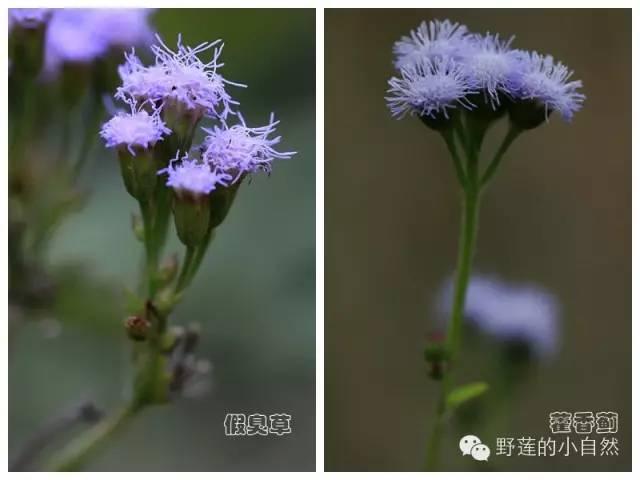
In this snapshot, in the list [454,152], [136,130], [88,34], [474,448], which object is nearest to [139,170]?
[136,130]

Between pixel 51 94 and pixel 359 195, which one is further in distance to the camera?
pixel 359 195

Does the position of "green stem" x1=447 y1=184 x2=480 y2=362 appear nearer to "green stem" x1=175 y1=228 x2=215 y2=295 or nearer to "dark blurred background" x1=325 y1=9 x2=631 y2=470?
"dark blurred background" x1=325 y1=9 x2=631 y2=470

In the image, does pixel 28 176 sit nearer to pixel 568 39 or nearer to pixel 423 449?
pixel 423 449

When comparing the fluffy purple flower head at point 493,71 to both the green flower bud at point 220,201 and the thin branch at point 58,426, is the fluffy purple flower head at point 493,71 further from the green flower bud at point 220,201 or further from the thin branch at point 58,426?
the thin branch at point 58,426

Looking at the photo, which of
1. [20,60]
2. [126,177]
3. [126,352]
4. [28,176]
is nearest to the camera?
[126,177]

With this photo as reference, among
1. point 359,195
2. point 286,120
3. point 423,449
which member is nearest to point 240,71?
point 286,120

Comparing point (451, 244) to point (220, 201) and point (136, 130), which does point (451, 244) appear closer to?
point (220, 201)
